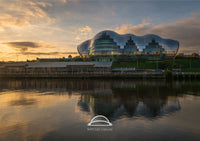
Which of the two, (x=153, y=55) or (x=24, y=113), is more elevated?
(x=153, y=55)

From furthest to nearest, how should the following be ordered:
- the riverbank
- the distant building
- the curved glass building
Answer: the curved glass building
the distant building
the riverbank

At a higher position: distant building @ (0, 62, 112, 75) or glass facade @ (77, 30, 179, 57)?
glass facade @ (77, 30, 179, 57)

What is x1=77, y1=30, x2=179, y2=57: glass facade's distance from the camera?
4345 inches

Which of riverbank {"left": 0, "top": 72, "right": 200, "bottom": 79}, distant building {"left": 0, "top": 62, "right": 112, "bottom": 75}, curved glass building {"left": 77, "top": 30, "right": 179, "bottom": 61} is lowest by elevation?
riverbank {"left": 0, "top": 72, "right": 200, "bottom": 79}

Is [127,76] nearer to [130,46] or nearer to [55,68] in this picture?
[55,68]

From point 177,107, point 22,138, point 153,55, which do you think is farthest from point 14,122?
point 153,55

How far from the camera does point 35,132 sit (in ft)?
37.9

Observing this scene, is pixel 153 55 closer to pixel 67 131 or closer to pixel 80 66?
pixel 80 66

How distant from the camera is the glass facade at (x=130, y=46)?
110 metres

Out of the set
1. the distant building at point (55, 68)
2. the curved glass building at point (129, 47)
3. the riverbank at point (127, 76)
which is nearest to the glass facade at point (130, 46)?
the curved glass building at point (129, 47)

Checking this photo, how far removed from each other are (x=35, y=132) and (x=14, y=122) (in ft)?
12.1

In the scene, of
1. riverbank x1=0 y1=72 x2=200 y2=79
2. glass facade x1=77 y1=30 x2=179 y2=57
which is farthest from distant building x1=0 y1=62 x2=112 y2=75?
glass facade x1=77 y1=30 x2=179 y2=57

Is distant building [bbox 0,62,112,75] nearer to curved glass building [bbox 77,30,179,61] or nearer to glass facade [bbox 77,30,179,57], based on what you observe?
curved glass building [bbox 77,30,179,61]

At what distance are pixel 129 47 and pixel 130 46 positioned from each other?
3.46 ft
